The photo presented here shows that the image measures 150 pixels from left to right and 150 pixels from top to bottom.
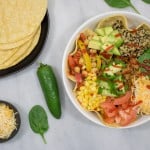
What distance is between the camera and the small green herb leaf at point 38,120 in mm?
1906

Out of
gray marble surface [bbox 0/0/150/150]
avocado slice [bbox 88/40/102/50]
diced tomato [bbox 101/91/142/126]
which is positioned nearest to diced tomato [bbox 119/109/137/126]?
diced tomato [bbox 101/91/142/126]

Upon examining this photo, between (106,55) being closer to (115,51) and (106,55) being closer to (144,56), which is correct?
(115,51)

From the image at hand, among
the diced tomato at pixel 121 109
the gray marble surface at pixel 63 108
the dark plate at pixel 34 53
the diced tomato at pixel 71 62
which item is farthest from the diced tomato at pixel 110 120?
the dark plate at pixel 34 53

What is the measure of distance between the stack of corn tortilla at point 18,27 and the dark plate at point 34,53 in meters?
0.02

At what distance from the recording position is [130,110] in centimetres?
180

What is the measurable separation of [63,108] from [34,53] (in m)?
0.27

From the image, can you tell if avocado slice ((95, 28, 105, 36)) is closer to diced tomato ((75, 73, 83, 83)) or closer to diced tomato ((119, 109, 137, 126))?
diced tomato ((75, 73, 83, 83))

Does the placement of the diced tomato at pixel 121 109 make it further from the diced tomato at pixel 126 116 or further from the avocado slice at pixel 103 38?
the avocado slice at pixel 103 38

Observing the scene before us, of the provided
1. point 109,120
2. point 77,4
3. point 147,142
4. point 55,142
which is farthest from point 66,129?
point 77,4

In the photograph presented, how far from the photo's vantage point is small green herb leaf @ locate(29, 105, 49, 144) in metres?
1.91

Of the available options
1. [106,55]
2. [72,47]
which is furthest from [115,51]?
[72,47]

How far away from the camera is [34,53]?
1870mm

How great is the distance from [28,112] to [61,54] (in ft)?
0.91

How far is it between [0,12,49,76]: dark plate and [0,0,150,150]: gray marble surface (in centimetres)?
6
